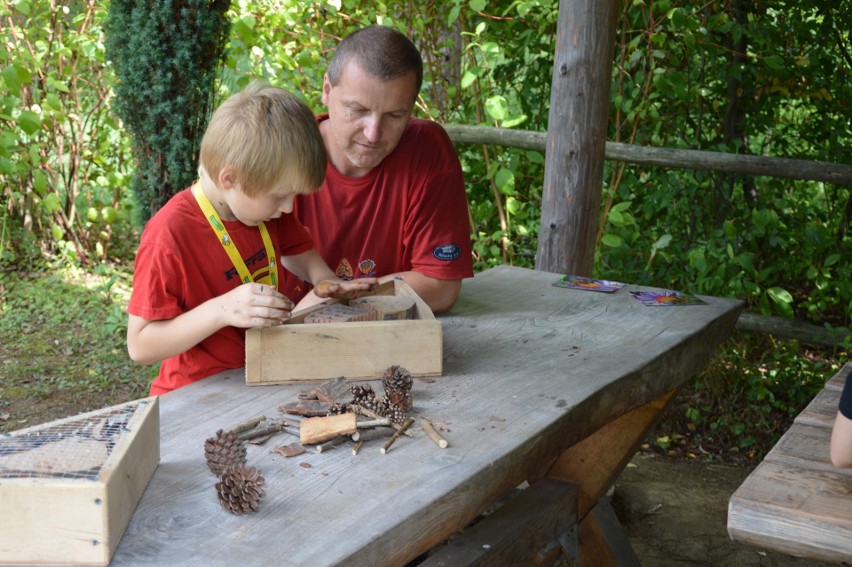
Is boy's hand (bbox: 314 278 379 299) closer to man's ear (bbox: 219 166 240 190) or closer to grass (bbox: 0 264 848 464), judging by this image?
man's ear (bbox: 219 166 240 190)

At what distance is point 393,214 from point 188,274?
2.81 feet

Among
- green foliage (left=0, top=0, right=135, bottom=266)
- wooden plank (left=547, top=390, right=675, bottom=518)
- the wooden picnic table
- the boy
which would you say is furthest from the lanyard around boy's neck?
green foliage (left=0, top=0, right=135, bottom=266)

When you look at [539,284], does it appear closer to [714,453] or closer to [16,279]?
[714,453]

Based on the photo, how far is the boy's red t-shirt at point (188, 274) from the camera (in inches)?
81.7

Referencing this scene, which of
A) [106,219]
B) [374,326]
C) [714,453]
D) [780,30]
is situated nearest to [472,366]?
[374,326]

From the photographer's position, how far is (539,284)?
3.18 m

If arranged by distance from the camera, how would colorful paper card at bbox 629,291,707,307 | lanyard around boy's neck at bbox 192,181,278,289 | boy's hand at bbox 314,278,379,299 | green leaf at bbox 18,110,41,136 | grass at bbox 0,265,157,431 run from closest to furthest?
lanyard around boy's neck at bbox 192,181,278,289
boy's hand at bbox 314,278,379,299
colorful paper card at bbox 629,291,707,307
green leaf at bbox 18,110,41,136
grass at bbox 0,265,157,431

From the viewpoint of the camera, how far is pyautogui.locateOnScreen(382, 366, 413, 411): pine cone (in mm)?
1874

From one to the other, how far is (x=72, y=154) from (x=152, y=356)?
4632 millimetres

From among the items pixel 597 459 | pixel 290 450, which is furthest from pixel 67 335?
pixel 290 450

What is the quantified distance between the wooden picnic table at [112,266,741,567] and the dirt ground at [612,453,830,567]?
75 centimetres

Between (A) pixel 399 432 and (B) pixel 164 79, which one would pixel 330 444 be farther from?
(B) pixel 164 79

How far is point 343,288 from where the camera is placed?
2365 mm

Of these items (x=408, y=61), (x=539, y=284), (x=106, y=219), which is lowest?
(x=106, y=219)
